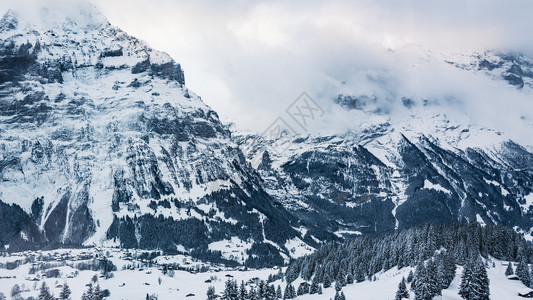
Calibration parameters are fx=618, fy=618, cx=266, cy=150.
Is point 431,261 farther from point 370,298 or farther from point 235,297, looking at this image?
point 235,297

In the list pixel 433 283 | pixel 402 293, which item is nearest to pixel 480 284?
pixel 433 283

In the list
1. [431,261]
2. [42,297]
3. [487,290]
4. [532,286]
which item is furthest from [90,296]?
[532,286]

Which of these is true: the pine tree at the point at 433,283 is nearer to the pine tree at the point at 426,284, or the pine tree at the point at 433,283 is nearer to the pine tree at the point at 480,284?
the pine tree at the point at 426,284

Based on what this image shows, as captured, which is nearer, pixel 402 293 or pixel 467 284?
pixel 467 284

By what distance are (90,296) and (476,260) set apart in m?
122

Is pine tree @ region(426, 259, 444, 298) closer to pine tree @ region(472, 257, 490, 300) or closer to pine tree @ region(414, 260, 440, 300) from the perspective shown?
pine tree @ region(414, 260, 440, 300)

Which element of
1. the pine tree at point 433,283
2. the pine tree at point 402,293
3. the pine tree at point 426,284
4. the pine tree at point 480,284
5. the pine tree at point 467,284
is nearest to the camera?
the pine tree at point 480,284

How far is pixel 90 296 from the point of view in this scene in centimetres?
19575

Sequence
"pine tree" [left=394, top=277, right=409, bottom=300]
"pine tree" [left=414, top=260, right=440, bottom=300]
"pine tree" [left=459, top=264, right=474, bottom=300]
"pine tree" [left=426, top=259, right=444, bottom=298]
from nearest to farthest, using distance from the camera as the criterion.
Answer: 1. "pine tree" [left=414, top=260, right=440, bottom=300]
2. "pine tree" [left=459, top=264, right=474, bottom=300]
3. "pine tree" [left=426, top=259, right=444, bottom=298]
4. "pine tree" [left=394, top=277, right=409, bottom=300]

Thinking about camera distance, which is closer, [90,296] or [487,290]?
[487,290]

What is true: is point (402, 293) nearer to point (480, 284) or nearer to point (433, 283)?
point (433, 283)

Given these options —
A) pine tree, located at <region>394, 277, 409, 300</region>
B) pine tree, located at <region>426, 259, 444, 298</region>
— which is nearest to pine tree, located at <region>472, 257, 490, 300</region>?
pine tree, located at <region>426, 259, 444, 298</region>

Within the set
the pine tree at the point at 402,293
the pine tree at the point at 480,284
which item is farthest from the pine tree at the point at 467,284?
the pine tree at the point at 402,293

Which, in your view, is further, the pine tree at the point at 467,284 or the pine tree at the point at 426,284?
the pine tree at the point at 467,284
